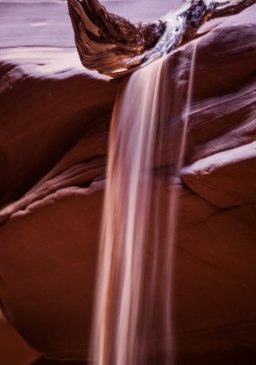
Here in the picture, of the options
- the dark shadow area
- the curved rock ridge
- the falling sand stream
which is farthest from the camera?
the dark shadow area

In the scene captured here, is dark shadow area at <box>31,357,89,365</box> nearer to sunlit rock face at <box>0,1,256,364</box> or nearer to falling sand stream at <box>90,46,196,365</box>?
sunlit rock face at <box>0,1,256,364</box>

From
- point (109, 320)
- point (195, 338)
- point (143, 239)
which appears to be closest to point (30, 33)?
point (143, 239)

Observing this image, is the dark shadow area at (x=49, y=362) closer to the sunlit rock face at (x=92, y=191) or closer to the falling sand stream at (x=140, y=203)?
the sunlit rock face at (x=92, y=191)

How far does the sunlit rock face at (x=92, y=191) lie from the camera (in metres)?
3.03

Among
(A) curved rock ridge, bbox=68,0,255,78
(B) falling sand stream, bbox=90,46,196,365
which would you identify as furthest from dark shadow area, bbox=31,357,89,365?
(A) curved rock ridge, bbox=68,0,255,78

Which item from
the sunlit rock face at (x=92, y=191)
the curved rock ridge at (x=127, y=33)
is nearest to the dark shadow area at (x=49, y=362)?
the sunlit rock face at (x=92, y=191)

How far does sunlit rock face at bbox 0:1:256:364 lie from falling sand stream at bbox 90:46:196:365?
0.06m

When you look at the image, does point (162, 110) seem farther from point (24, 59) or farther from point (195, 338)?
point (195, 338)

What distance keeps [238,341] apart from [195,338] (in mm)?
334

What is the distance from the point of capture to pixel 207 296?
139 inches

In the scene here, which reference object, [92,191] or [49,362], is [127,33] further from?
[49,362]

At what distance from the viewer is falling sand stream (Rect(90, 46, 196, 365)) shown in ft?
10.4

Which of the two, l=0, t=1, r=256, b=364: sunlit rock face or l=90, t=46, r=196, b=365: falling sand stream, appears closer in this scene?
l=0, t=1, r=256, b=364: sunlit rock face

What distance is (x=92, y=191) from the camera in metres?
3.31
